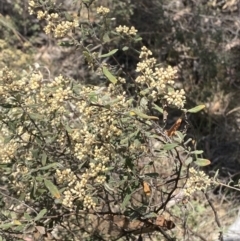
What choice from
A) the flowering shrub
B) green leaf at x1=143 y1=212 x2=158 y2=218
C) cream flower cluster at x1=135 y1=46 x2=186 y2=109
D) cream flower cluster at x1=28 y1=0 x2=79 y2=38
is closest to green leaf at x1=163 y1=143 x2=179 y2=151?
the flowering shrub

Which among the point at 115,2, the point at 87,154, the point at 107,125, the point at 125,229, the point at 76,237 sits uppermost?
the point at 115,2

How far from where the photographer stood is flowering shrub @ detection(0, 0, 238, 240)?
175 centimetres

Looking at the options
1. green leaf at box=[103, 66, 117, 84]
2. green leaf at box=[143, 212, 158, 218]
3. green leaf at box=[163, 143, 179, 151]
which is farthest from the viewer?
green leaf at box=[143, 212, 158, 218]

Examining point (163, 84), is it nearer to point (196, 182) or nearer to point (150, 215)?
point (196, 182)

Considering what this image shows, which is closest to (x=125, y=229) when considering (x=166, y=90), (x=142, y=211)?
(x=142, y=211)

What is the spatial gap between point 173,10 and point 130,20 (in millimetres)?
324

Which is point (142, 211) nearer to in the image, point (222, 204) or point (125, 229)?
point (125, 229)

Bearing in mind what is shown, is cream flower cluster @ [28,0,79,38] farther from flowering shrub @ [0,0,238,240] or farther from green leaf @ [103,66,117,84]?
green leaf @ [103,66,117,84]

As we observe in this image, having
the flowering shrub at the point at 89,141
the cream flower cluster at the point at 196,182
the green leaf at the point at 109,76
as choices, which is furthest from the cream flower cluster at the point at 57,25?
the cream flower cluster at the point at 196,182

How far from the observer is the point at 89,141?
1826mm

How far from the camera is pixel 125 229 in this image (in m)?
2.26

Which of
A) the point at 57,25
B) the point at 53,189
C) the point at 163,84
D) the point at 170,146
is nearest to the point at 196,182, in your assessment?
the point at 170,146

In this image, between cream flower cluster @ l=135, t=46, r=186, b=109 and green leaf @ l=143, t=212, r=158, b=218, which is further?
green leaf @ l=143, t=212, r=158, b=218

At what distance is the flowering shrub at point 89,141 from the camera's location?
5.75 feet
